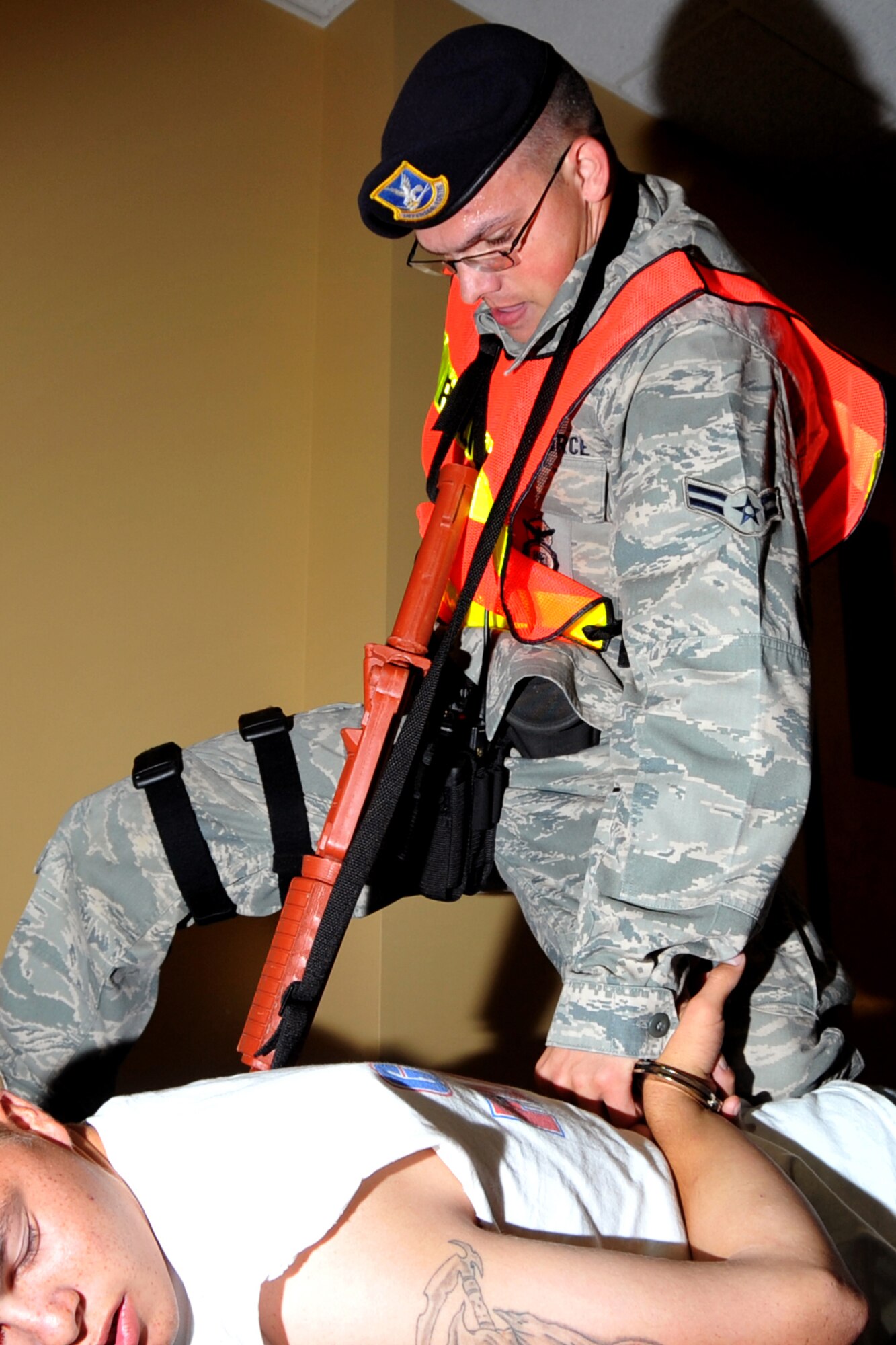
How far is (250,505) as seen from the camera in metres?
2.29

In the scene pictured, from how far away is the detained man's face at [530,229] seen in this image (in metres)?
1.39

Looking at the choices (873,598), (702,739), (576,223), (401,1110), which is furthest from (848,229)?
(401,1110)

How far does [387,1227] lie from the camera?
2.70 feet

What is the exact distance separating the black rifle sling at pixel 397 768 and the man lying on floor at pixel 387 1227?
0.30 metres

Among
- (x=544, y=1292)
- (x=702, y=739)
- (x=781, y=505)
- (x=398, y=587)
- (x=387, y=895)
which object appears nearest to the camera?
(x=544, y=1292)

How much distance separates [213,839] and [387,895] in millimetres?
221

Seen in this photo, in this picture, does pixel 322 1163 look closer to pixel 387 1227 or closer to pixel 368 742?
pixel 387 1227

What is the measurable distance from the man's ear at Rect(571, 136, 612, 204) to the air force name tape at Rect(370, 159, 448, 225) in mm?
179

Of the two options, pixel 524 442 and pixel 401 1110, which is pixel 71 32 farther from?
pixel 401 1110

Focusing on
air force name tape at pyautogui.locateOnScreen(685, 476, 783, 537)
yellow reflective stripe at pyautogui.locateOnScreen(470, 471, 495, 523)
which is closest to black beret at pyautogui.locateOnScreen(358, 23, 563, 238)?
yellow reflective stripe at pyautogui.locateOnScreen(470, 471, 495, 523)

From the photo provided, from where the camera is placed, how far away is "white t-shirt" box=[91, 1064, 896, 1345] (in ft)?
2.75

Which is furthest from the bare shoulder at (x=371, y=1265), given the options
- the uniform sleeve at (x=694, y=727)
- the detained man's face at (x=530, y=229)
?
the detained man's face at (x=530, y=229)

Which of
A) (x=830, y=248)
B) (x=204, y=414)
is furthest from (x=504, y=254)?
(x=830, y=248)

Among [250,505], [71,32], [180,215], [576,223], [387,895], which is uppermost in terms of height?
[71,32]
